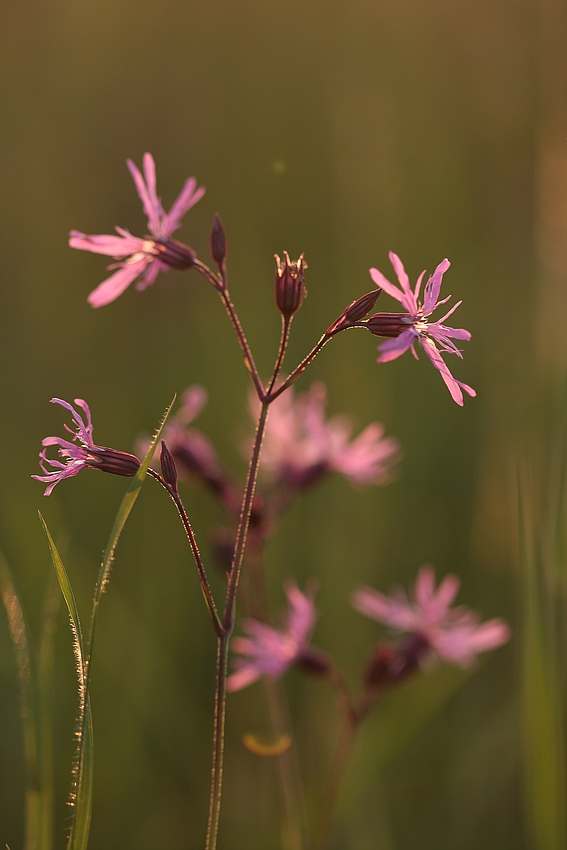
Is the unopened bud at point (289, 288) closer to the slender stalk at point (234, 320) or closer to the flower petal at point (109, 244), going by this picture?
the slender stalk at point (234, 320)

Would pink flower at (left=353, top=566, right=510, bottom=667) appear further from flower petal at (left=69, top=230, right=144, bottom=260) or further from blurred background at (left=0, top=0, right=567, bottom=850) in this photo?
flower petal at (left=69, top=230, right=144, bottom=260)

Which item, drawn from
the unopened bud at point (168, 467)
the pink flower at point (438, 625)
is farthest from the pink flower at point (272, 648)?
the unopened bud at point (168, 467)

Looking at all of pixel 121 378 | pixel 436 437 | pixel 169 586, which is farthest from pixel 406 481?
pixel 121 378

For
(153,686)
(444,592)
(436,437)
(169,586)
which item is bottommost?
(153,686)

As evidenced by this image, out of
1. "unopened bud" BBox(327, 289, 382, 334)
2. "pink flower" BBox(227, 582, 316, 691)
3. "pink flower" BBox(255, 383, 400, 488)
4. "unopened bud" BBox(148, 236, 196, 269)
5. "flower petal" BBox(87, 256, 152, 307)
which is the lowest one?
"pink flower" BBox(227, 582, 316, 691)

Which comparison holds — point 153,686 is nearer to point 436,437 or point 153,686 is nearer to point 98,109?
point 436,437

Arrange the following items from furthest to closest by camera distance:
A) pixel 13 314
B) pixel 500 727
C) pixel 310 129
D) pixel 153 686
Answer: pixel 310 129, pixel 13 314, pixel 153 686, pixel 500 727

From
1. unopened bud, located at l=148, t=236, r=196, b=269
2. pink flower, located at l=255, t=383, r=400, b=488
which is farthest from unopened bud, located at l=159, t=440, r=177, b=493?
pink flower, located at l=255, t=383, r=400, b=488
